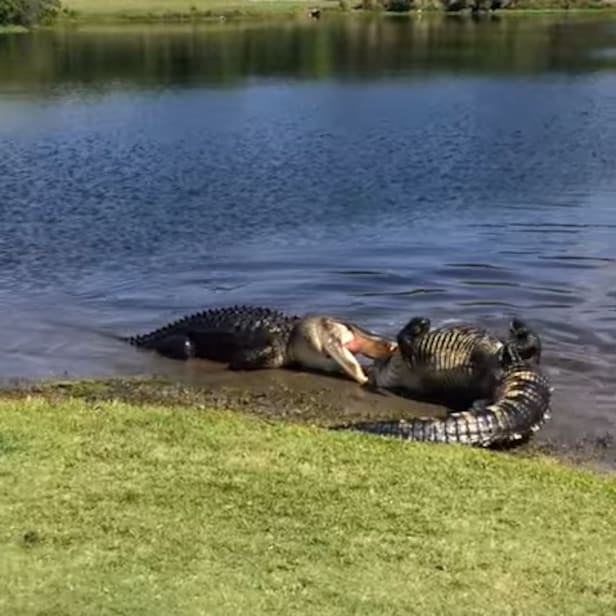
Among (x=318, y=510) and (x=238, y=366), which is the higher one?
(x=318, y=510)

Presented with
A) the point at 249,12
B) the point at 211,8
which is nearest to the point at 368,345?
the point at 249,12

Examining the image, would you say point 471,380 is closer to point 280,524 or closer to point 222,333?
point 222,333

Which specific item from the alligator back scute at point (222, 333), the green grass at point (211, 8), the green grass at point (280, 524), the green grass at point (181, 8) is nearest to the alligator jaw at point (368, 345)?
the alligator back scute at point (222, 333)

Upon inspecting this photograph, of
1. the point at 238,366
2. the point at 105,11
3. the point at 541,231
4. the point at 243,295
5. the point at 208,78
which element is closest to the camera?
the point at 238,366

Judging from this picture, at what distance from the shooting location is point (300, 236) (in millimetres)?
21000

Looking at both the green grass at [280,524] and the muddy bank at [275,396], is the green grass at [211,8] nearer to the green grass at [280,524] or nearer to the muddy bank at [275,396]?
the muddy bank at [275,396]

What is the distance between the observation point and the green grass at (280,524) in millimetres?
6258

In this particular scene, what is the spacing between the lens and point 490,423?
10539mm

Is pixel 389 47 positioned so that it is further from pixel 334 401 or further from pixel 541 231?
pixel 334 401

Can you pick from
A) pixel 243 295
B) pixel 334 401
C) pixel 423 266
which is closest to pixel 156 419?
pixel 334 401

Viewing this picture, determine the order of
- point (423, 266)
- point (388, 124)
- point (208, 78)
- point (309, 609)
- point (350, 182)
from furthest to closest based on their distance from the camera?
point (208, 78)
point (388, 124)
point (350, 182)
point (423, 266)
point (309, 609)

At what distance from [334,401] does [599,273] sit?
630 centimetres

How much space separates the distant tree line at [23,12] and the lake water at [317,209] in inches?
2083

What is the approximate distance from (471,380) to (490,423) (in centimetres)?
163
